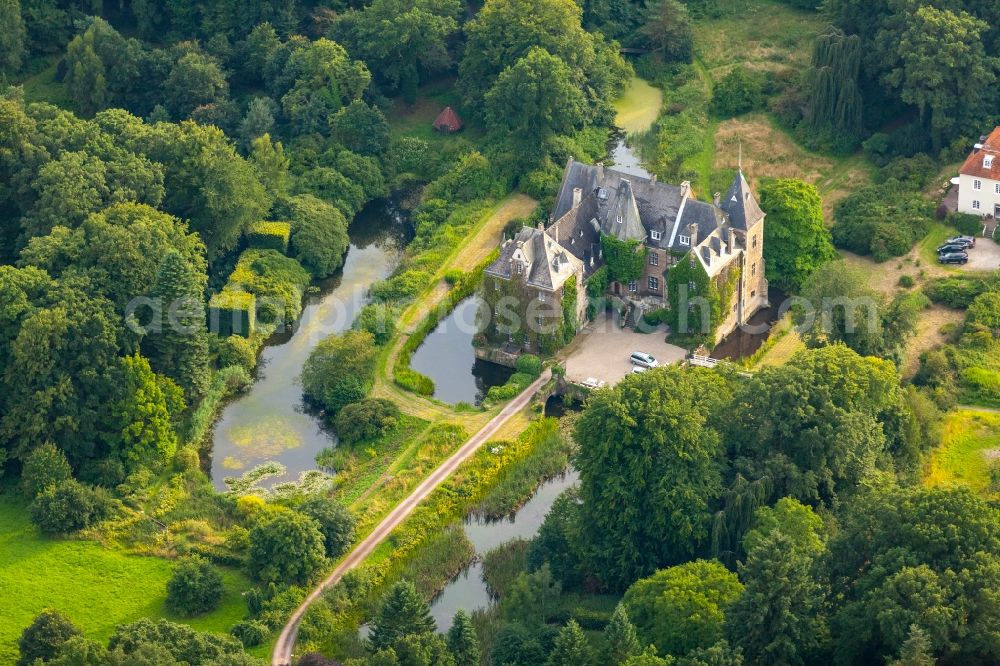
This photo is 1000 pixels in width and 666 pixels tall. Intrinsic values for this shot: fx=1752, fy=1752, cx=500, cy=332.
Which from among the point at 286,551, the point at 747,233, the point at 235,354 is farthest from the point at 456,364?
the point at 286,551

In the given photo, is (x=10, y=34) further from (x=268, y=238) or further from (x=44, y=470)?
(x=44, y=470)

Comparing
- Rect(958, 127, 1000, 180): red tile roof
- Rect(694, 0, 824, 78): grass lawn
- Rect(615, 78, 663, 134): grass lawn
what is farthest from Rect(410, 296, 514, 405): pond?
Rect(694, 0, 824, 78): grass lawn

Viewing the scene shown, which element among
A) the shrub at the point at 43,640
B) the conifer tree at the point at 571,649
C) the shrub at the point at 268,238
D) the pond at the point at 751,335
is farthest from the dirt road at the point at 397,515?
the shrub at the point at 268,238

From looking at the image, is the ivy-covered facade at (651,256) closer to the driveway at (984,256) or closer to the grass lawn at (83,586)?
the driveway at (984,256)

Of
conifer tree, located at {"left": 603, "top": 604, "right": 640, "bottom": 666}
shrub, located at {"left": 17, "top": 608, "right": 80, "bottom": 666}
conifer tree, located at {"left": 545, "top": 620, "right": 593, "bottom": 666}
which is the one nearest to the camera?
conifer tree, located at {"left": 603, "top": 604, "right": 640, "bottom": 666}

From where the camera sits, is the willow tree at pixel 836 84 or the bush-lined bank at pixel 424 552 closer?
the bush-lined bank at pixel 424 552

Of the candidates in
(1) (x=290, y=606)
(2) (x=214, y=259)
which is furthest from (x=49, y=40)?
(1) (x=290, y=606)

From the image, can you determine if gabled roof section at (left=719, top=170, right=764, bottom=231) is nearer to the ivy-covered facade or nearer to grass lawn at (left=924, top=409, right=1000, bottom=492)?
the ivy-covered facade
